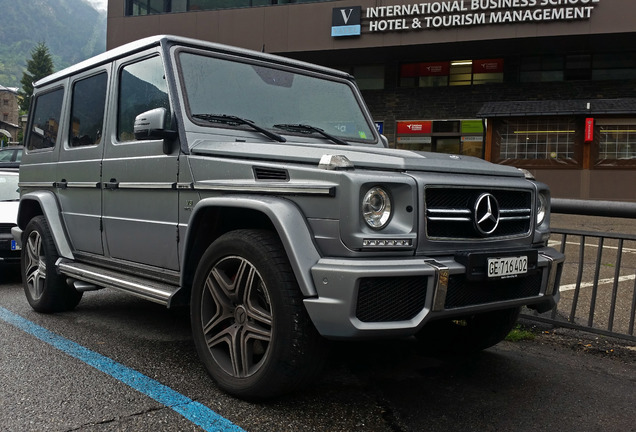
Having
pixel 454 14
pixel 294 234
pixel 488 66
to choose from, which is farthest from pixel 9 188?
pixel 488 66

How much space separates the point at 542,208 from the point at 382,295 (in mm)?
1467

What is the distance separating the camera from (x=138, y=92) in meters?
4.18

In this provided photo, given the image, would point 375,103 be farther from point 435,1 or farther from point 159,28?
point 159,28

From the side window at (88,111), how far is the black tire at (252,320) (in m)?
1.95

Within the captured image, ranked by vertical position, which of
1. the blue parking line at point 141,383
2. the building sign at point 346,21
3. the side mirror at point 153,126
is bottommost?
the blue parking line at point 141,383

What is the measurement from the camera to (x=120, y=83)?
4.41 metres

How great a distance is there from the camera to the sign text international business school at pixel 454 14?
18250 millimetres

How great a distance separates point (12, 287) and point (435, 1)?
16.9 meters

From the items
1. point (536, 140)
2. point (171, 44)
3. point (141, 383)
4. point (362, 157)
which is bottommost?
point (141, 383)

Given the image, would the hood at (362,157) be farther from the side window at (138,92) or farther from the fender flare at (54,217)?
the fender flare at (54,217)

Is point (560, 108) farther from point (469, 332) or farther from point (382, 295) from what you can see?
point (382, 295)

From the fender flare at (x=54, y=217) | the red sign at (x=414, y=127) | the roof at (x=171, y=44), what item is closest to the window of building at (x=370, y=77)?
the red sign at (x=414, y=127)

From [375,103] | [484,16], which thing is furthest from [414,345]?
[375,103]

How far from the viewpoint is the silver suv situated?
8.98 feet
